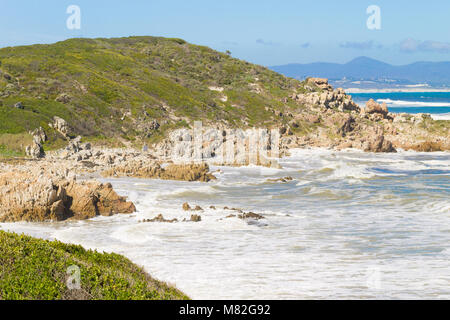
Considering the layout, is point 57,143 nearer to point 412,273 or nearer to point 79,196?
point 79,196

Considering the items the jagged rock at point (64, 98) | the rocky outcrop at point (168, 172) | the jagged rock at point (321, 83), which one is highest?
the jagged rock at point (321, 83)

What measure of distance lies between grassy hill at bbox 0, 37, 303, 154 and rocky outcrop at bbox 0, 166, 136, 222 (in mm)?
19717

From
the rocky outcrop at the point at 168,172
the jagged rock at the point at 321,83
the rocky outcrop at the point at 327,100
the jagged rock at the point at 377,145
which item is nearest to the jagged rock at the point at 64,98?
the rocky outcrop at the point at 168,172

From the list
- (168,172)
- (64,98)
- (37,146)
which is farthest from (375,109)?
(37,146)

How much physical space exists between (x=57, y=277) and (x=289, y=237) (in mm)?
10349

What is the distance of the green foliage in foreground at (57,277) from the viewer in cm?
1009

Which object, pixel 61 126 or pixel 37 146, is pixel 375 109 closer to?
pixel 61 126

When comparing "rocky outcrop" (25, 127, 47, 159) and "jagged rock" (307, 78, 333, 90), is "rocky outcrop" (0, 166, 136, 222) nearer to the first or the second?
"rocky outcrop" (25, 127, 47, 159)

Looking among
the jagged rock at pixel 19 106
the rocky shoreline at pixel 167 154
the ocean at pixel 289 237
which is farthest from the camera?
the jagged rock at pixel 19 106

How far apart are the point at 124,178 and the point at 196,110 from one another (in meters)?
31.2

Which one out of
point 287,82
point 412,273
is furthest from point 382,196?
point 287,82

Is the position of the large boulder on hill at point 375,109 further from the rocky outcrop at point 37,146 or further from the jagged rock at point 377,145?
the rocky outcrop at point 37,146

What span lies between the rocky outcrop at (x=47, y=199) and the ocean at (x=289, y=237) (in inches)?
26.8

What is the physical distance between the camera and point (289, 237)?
19078 mm
